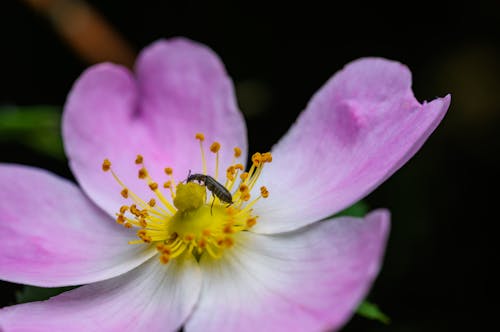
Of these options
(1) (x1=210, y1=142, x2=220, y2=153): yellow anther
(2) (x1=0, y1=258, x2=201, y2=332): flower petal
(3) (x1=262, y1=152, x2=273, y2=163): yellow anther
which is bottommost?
(2) (x1=0, y1=258, x2=201, y2=332): flower petal

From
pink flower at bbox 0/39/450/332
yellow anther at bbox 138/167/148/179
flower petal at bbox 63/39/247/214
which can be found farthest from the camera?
flower petal at bbox 63/39/247/214

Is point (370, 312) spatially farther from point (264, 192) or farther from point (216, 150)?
point (216, 150)

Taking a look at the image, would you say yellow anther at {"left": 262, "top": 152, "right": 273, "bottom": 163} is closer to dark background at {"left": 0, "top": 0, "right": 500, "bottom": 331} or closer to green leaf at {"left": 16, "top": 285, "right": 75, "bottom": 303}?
green leaf at {"left": 16, "top": 285, "right": 75, "bottom": 303}

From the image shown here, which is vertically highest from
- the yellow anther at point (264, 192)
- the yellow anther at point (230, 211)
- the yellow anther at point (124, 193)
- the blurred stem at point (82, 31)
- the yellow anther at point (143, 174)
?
the blurred stem at point (82, 31)

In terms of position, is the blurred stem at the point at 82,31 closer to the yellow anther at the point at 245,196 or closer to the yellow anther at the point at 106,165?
the yellow anther at the point at 106,165

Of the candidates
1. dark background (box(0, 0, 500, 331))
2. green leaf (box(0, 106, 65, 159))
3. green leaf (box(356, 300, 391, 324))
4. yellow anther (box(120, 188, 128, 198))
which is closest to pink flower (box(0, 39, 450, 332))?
yellow anther (box(120, 188, 128, 198))

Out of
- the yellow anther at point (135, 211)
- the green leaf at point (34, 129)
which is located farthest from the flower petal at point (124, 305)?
the green leaf at point (34, 129)

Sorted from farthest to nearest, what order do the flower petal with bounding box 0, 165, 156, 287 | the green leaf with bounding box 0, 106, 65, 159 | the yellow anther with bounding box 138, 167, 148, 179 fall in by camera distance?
the green leaf with bounding box 0, 106, 65, 159 < the yellow anther with bounding box 138, 167, 148, 179 < the flower petal with bounding box 0, 165, 156, 287
